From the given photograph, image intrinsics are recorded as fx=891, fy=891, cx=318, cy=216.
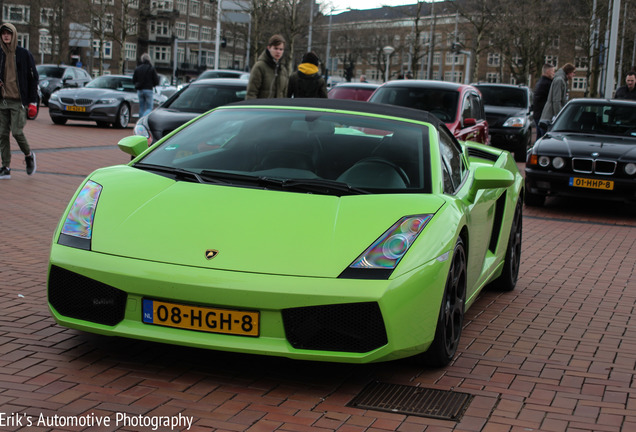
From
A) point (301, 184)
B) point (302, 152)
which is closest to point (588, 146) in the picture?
point (302, 152)

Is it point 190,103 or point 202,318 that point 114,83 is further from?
point 202,318

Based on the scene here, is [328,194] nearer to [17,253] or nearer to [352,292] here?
[352,292]

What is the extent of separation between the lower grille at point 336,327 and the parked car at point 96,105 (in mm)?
19767

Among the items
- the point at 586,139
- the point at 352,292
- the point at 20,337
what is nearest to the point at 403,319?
the point at 352,292

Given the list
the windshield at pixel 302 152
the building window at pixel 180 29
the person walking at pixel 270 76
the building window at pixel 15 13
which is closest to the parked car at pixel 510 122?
the person walking at pixel 270 76

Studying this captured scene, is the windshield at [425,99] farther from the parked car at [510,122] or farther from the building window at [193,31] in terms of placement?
the building window at [193,31]

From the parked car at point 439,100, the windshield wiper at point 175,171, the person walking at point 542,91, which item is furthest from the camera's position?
the person walking at point 542,91

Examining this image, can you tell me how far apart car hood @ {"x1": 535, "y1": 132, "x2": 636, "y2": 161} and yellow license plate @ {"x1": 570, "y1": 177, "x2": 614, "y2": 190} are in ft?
0.99

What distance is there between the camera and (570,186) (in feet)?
37.6

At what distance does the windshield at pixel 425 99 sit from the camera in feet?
43.1

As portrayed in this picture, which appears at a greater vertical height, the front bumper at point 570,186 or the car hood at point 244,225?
the car hood at point 244,225

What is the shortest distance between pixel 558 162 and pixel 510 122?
7974mm

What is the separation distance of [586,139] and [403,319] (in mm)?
8758

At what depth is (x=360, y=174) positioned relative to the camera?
15.1 ft
